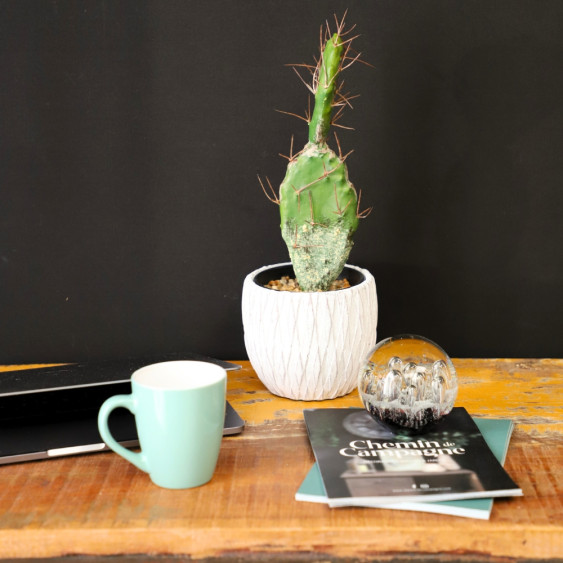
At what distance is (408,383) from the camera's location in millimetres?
Result: 844

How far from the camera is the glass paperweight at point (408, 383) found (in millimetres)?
830

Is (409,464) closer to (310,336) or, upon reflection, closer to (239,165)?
(310,336)

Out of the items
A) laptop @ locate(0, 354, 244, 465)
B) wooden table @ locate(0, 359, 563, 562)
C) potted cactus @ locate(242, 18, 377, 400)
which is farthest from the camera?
potted cactus @ locate(242, 18, 377, 400)

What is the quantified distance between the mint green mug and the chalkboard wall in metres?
0.42

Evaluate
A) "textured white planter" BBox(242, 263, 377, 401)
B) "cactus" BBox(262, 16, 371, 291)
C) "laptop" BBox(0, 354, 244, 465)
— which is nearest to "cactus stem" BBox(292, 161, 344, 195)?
"cactus" BBox(262, 16, 371, 291)

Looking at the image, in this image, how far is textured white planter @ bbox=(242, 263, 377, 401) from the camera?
37.1 inches

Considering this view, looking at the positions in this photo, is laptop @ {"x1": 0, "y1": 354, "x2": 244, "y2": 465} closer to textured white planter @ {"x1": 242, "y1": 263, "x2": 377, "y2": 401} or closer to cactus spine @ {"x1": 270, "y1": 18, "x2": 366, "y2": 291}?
textured white planter @ {"x1": 242, "y1": 263, "x2": 377, "y2": 401}

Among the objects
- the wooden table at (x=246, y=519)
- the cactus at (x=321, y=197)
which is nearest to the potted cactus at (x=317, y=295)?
the cactus at (x=321, y=197)

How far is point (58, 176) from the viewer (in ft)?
3.70

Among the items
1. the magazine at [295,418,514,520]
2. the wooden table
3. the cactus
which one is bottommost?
the wooden table

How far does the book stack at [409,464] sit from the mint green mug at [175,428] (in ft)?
0.36

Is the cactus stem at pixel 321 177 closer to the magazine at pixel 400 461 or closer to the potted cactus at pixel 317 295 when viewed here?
the potted cactus at pixel 317 295

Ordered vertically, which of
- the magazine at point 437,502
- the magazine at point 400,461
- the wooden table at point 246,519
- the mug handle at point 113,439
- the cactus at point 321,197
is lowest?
the wooden table at point 246,519

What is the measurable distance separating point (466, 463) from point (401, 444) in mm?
78
